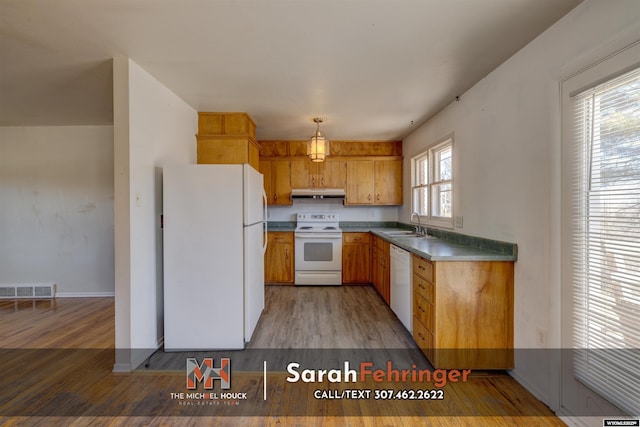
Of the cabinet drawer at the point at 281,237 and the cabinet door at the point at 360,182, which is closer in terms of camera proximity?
the cabinet drawer at the point at 281,237

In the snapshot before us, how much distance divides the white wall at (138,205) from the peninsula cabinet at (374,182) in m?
3.05

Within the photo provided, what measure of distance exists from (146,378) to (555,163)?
320 centimetres

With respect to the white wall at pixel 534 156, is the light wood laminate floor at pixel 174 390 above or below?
below

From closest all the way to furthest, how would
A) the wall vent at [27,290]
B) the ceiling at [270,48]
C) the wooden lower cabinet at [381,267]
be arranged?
1. the ceiling at [270,48]
2. the wooden lower cabinet at [381,267]
3. the wall vent at [27,290]

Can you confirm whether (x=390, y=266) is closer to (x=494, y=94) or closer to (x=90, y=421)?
(x=494, y=94)

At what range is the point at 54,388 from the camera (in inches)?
81.3

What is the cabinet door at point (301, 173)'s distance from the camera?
198 inches

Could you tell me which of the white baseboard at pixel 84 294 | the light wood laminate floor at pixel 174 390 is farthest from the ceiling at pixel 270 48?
the white baseboard at pixel 84 294

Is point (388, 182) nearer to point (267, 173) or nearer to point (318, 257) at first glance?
point (318, 257)

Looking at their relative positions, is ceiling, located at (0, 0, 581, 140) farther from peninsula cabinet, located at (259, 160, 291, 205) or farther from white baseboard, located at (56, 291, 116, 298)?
white baseboard, located at (56, 291, 116, 298)

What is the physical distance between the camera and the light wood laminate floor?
174 centimetres

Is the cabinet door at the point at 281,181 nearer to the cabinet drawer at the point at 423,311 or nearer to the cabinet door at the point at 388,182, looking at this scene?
the cabinet door at the point at 388,182

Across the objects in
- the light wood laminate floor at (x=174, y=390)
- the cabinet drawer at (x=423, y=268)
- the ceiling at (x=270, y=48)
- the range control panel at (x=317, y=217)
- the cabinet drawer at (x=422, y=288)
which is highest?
the ceiling at (x=270, y=48)

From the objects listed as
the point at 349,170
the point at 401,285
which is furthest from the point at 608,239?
the point at 349,170
